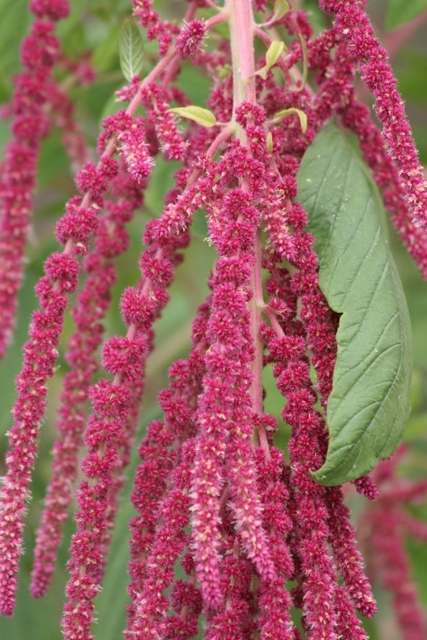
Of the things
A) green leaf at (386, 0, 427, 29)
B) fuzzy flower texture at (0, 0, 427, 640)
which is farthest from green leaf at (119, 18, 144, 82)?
green leaf at (386, 0, 427, 29)

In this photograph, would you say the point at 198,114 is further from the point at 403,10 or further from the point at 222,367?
the point at 403,10

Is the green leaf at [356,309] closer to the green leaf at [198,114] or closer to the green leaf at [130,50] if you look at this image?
the green leaf at [198,114]

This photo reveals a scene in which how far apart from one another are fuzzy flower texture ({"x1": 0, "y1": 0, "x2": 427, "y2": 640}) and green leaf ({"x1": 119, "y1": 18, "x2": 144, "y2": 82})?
1.4 inches

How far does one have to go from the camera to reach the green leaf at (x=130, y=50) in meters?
1.26

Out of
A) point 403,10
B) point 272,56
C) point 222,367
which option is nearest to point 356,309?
point 222,367

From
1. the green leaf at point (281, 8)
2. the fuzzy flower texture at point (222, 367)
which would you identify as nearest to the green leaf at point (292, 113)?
the fuzzy flower texture at point (222, 367)

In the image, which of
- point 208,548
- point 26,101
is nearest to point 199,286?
point 26,101

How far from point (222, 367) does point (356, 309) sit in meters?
0.23

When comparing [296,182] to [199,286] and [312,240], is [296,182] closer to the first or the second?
[312,240]

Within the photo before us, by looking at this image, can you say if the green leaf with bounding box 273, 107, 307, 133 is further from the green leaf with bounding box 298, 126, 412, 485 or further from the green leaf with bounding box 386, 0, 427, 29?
the green leaf with bounding box 386, 0, 427, 29

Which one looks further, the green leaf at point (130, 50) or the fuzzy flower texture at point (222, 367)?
the green leaf at point (130, 50)

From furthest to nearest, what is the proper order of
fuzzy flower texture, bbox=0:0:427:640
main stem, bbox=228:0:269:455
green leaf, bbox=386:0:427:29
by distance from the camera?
green leaf, bbox=386:0:427:29 → main stem, bbox=228:0:269:455 → fuzzy flower texture, bbox=0:0:427:640

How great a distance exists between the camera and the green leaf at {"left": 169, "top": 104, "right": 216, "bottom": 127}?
44.9 inches

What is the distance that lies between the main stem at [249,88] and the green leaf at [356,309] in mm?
86
